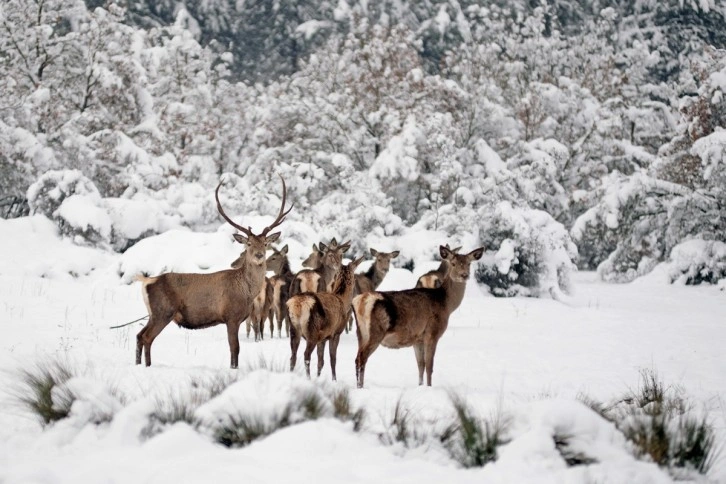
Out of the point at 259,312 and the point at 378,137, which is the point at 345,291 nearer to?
the point at 259,312

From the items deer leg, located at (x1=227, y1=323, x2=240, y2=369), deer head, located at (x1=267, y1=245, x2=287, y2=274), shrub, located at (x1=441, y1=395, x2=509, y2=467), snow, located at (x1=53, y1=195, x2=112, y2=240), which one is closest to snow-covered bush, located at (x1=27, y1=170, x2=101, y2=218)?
snow, located at (x1=53, y1=195, x2=112, y2=240)

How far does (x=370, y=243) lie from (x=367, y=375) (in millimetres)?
13175

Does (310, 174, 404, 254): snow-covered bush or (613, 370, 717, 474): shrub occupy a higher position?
(310, 174, 404, 254): snow-covered bush

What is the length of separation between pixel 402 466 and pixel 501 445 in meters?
0.73

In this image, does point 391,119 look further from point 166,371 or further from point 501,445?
point 501,445

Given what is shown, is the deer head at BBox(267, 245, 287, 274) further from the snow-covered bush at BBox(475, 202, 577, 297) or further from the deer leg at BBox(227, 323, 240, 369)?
the snow-covered bush at BBox(475, 202, 577, 297)

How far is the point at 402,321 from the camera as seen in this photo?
797 centimetres

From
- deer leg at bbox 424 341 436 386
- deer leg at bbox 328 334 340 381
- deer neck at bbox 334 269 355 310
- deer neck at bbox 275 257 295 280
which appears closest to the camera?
deer leg at bbox 424 341 436 386

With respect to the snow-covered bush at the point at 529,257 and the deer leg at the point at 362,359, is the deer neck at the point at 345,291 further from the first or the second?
the snow-covered bush at the point at 529,257

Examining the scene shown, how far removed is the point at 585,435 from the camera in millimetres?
4684

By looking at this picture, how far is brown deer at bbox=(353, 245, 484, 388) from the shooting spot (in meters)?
7.75

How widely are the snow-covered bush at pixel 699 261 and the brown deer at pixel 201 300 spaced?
16227 millimetres

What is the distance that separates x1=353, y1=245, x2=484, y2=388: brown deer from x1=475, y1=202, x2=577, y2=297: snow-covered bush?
983 cm

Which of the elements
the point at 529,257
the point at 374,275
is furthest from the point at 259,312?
the point at 529,257
